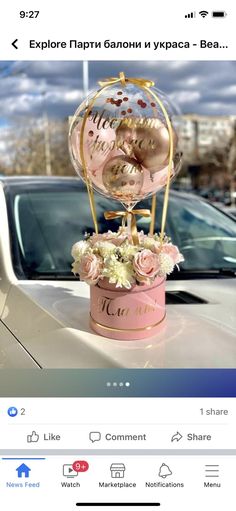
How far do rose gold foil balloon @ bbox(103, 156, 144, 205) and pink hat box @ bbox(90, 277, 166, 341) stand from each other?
0.69 feet

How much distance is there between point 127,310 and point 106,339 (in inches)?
3.1

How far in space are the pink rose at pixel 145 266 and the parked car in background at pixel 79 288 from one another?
0.47 feet

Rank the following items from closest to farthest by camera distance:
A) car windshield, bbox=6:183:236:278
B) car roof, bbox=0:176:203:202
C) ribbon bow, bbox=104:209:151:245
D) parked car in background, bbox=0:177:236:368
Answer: parked car in background, bbox=0:177:236:368 < ribbon bow, bbox=104:209:151:245 < car windshield, bbox=6:183:236:278 < car roof, bbox=0:176:203:202

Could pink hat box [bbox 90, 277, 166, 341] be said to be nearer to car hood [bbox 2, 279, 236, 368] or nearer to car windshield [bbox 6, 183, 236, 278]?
car hood [bbox 2, 279, 236, 368]

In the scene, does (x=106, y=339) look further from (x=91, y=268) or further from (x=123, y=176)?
(x=123, y=176)

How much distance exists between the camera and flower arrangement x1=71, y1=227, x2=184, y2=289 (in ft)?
3.42

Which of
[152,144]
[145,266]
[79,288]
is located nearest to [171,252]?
[145,266]
